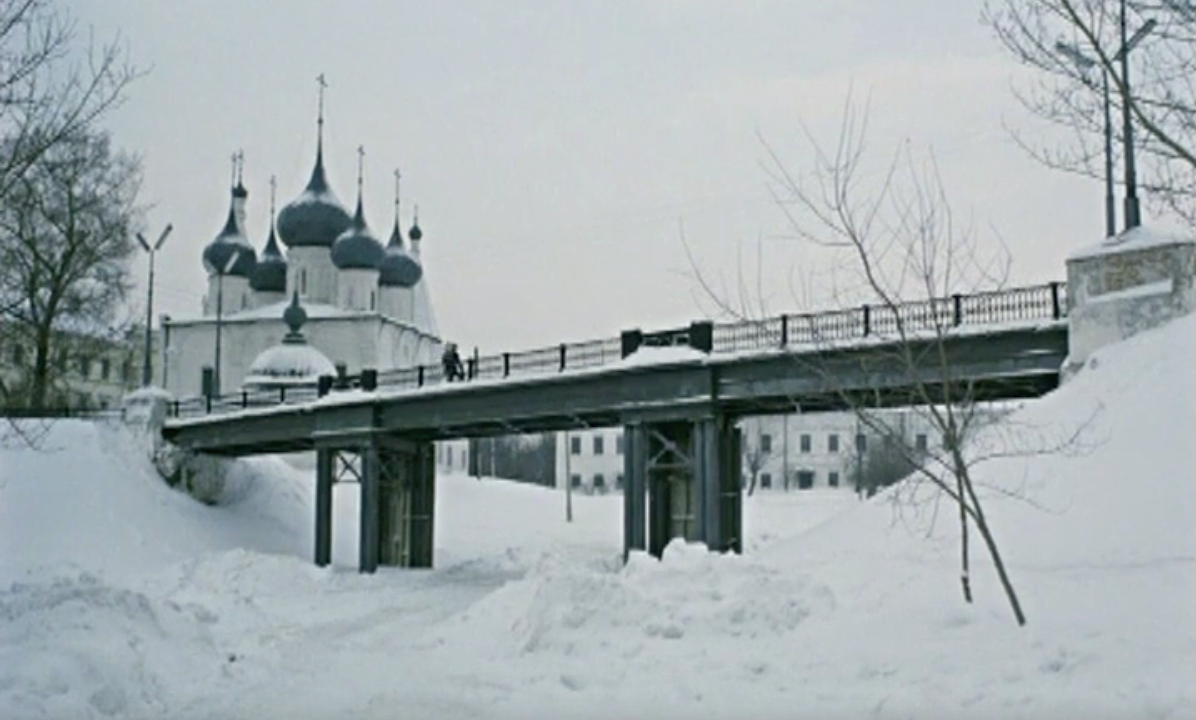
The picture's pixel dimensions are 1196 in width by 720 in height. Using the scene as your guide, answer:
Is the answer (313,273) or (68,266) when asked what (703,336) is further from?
(313,273)

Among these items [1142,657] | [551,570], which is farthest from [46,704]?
[1142,657]

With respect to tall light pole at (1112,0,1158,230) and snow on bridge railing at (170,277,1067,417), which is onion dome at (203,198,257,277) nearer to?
snow on bridge railing at (170,277,1067,417)

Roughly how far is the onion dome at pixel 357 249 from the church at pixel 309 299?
2.2 inches

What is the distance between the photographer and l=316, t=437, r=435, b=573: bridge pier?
40319 mm

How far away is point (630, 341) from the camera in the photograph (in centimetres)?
3088

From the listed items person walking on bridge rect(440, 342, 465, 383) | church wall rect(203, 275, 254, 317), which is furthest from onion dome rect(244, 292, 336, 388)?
person walking on bridge rect(440, 342, 465, 383)

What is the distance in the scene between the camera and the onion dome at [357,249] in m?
71.7

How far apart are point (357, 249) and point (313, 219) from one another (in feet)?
12.2

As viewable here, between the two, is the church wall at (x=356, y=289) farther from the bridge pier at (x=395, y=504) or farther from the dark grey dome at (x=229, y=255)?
the bridge pier at (x=395, y=504)

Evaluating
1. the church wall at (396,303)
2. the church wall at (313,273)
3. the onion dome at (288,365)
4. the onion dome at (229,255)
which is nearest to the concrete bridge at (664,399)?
the onion dome at (288,365)

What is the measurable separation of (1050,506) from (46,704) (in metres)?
13.9

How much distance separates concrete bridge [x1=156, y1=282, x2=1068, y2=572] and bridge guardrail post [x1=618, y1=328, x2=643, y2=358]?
1.3 inches

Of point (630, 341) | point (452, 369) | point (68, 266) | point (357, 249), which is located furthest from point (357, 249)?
point (630, 341)

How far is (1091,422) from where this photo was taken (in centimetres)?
2052
